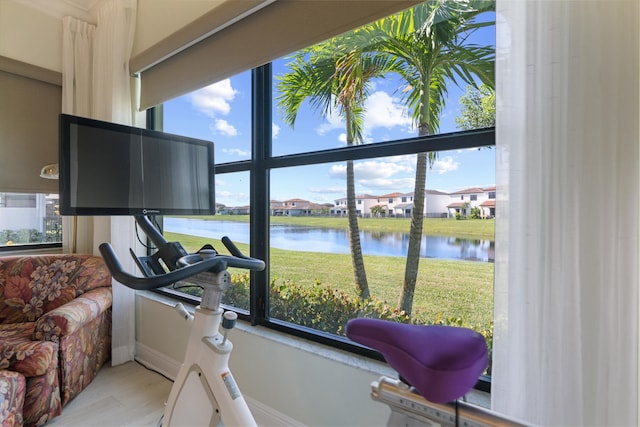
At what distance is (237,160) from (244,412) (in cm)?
146

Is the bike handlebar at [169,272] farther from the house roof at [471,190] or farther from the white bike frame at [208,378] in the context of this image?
the house roof at [471,190]

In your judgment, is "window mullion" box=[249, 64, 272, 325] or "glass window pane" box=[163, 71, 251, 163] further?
"glass window pane" box=[163, 71, 251, 163]

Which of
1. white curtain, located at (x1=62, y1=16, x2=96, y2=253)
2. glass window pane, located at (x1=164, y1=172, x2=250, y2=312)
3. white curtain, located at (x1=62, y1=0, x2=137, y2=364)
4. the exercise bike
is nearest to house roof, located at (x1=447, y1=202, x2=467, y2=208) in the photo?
the exercise bike

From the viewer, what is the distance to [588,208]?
2.47ft

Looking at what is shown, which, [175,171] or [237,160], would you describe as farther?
[237,160]

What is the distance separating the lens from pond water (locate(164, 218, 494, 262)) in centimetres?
124

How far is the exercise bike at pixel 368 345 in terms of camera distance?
0.64 meters

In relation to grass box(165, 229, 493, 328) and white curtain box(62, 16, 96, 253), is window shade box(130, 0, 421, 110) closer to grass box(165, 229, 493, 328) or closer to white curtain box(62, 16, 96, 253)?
white curtain box(62, 16, 96, 253)

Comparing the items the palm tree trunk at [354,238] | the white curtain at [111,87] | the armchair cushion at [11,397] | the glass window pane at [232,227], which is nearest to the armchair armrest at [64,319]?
the armchair cushion at [11,397]

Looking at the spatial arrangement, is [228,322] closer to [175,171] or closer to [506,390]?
[175,171]

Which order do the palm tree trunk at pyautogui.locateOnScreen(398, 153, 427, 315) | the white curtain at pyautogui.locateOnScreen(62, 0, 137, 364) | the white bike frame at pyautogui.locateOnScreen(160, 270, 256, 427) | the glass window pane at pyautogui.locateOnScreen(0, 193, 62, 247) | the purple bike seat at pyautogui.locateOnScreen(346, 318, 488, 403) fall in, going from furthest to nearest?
the glass window pane at pyautogui.locateOnScreen(0, 193, 62, 247)
the white curtain at pyautogui.locateOnScreen(62, 0, 137, 364)
the palm tree trunk at pyautogui.locateOnScreen(398, 153, 427, 315)
the white bike frame at pyautogui.locateOnScreen(160, 270, 256, 427)
the purple bike seat at pyautogui.locateOnScreen(346, 318, 488, 403)

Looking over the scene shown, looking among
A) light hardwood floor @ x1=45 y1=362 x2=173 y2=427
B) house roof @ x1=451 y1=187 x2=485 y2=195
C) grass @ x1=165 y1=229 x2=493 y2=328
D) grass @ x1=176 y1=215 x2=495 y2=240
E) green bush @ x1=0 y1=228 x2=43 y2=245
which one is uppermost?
house roof @ x1=451 y1=187 x2=485 y2=195

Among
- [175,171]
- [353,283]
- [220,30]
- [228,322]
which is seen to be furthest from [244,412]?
[220,30]

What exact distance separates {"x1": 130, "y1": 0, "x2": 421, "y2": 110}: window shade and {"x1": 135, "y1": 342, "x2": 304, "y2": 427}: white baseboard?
1.79 m
